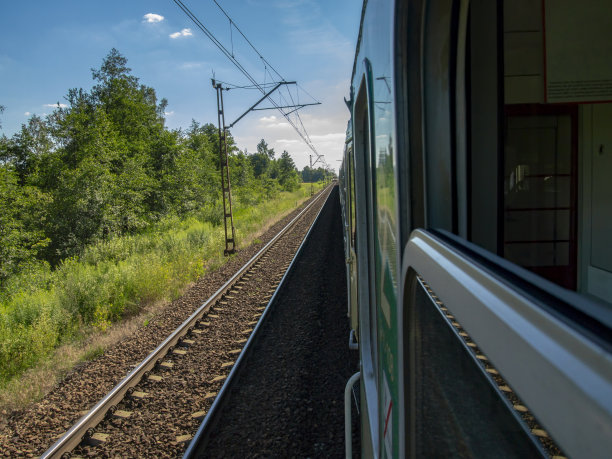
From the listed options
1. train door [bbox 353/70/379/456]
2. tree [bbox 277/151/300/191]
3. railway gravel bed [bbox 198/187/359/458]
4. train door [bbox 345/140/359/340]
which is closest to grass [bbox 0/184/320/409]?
railway gravel bed [bbox 198/187/359/458]

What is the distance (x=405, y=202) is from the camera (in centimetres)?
121

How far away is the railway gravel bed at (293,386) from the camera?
409cm

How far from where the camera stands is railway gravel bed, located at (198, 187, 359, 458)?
4.09 m

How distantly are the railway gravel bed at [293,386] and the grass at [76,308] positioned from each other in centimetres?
270

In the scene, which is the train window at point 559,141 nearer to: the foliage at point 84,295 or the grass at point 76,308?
the grass at point 76,308

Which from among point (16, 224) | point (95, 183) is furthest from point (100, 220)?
point (16, 224)

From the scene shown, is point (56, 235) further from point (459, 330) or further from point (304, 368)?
point (459, 330)

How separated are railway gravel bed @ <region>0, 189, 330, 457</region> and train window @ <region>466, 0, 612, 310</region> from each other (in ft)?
12.5

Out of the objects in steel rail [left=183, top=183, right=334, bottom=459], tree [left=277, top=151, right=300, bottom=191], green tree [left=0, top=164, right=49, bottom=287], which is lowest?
steel rail [left=183, top=183, right=334, bottom=459]

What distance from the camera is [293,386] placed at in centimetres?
511

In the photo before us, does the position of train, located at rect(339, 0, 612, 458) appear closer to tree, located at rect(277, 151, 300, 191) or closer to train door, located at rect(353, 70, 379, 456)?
train door, located at rect(353, 70, 379, 456)

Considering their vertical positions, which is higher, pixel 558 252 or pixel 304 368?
pixel 558 252

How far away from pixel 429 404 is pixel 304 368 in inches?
187

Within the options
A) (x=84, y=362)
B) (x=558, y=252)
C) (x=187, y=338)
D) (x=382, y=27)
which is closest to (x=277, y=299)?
(x=187, y=338)
